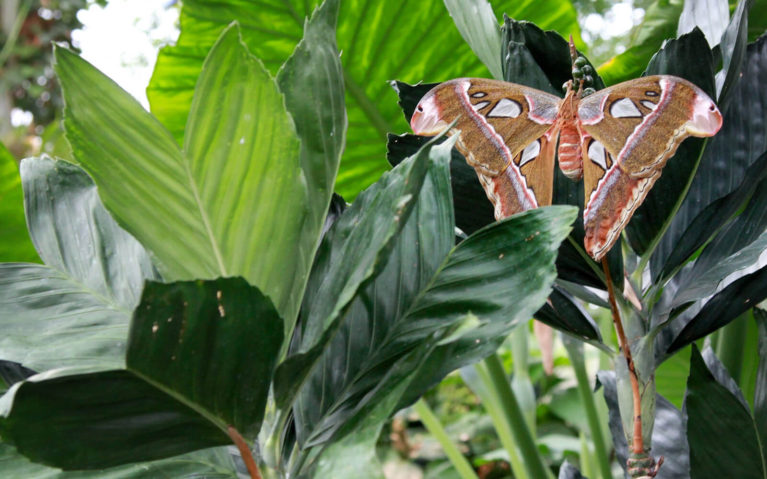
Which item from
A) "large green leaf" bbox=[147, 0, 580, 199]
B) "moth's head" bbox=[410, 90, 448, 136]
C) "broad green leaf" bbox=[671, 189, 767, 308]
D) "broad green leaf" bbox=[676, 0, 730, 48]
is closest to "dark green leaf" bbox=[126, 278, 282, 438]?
"moth's head" bbox=[410, 90, 448, 136]

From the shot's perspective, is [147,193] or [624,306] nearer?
[147,193]

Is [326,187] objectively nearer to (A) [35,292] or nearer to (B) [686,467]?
(A) [35,292]

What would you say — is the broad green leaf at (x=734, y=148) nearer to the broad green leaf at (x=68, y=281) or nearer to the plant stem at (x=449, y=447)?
the broad green leaf at (x=68, y=281)

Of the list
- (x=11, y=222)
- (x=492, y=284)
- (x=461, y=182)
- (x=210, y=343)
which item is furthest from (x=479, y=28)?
(x=11, y=222)

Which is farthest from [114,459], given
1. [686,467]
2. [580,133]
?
[686,467]

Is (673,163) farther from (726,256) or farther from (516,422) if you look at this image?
(516,422)

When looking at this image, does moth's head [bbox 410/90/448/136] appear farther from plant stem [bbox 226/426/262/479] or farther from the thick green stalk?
the thick green stalk

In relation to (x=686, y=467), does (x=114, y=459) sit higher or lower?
higher
